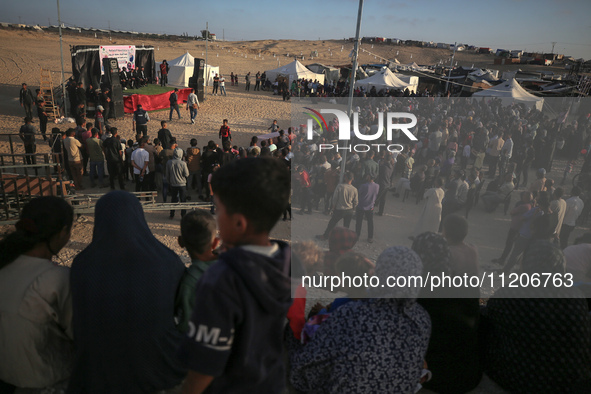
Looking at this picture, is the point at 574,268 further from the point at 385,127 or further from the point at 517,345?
the point at 385,127

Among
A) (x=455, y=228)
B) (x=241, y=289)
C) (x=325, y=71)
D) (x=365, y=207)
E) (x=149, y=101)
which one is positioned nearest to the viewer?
(x=241, y=289)

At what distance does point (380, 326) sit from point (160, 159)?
7323 mm

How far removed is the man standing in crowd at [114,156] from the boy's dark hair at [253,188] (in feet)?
26.7

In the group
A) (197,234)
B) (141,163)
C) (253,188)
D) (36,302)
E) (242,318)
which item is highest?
(253,188)

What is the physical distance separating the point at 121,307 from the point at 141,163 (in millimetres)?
7141

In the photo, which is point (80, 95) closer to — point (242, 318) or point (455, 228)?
point (455, 228)

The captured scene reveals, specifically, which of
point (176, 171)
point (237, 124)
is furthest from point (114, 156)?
point (237, 124)

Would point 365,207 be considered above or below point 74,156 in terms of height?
above

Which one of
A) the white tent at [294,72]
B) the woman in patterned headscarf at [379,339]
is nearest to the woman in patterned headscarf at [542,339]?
the woman in patterned headscarf at [379,339]

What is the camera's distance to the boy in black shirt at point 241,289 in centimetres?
107

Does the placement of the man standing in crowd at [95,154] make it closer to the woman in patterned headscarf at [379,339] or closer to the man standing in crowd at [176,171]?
the man standing in crowd at [176,171]

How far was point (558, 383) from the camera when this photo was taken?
2020mm

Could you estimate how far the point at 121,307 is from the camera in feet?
5.00

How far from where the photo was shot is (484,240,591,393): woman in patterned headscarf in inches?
76.5
